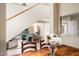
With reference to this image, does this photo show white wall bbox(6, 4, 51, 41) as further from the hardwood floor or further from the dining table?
the hardwood floor

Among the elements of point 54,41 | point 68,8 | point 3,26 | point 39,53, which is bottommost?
point 39,53

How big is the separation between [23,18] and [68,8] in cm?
44

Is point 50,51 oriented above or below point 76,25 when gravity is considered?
below

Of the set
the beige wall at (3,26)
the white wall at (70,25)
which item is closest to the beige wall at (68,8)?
the white wall at (70,25)

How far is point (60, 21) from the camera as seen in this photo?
4.02 feet

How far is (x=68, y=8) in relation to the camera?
121cm

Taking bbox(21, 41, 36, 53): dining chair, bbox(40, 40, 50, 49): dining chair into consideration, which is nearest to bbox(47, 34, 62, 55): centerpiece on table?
bbox(40, 40, 50, 49): dining chair

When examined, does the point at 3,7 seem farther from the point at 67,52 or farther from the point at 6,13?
the point at 67,52

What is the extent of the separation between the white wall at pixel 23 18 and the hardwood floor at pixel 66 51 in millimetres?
325

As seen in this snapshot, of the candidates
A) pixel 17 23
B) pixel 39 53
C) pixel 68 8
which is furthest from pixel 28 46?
pixel 68 8

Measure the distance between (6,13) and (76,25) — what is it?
2.22 feet

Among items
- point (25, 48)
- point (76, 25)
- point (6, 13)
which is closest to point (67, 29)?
point (76, 25)

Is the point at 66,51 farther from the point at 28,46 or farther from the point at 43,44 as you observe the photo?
the point at 28,46

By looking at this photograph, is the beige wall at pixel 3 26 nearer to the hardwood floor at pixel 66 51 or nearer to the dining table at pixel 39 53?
the dining table at pixel 39 53
